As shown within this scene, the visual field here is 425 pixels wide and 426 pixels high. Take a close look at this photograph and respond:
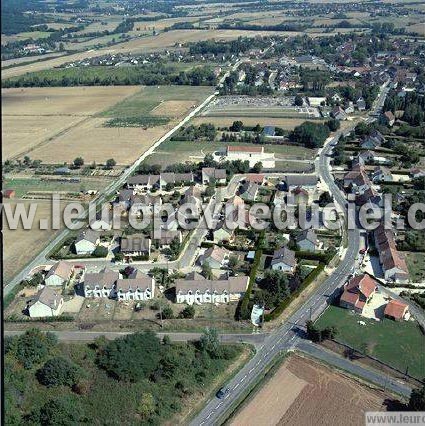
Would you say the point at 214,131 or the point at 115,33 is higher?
the point at 115,33

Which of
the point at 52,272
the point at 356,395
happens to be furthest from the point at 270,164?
the point at 356,395

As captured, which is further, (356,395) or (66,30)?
(66,30)

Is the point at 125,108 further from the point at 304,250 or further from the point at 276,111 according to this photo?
the point at 304,250

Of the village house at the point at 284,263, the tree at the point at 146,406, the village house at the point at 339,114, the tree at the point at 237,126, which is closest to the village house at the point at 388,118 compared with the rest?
the village house at the point at 339,114

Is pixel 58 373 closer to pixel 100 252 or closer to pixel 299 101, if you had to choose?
pixel 100 252

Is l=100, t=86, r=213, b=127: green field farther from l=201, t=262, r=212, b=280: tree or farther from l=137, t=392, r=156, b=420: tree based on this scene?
l=137, t=392, r=156, b=420: tree

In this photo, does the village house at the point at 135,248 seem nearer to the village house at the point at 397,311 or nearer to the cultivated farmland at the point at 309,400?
the cultivated farmland at the point at 309,400

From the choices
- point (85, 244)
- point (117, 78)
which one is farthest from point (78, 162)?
point (117, 78)
